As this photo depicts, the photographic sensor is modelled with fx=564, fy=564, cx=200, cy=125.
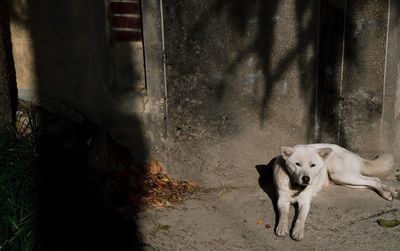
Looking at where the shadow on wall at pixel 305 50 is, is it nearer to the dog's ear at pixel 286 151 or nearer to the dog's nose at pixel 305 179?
the dog's ear at pixel 286 151

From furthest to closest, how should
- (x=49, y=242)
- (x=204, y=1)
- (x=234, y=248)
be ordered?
(x=204, y=1), (x=234, y=248), (x=49, y=242)

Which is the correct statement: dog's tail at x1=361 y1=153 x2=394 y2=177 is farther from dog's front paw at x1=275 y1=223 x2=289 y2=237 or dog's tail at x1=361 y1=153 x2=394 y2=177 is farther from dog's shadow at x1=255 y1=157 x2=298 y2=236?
dog's front paw at x1=275 y1=223 x2=289 y2=237

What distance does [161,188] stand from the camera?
524cm

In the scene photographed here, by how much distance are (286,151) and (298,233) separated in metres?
0.76

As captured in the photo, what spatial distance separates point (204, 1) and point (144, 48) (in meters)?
0.69

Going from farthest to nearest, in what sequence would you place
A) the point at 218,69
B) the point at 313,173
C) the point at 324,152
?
the point at 218,69, the point at 324,152, the point at 313,173

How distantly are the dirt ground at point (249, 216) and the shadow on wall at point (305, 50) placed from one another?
553 mm

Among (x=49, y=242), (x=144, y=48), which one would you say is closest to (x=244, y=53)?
(x=144, y=48)

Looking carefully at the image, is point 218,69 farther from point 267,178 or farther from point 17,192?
point 17,192

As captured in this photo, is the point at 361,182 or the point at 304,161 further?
the point at 361,182

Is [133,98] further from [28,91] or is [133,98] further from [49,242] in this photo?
[49,242]

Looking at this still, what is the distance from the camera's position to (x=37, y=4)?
17.0ft

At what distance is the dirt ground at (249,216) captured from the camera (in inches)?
172

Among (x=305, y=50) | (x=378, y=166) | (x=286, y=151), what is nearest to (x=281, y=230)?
(x=286, y=151)
